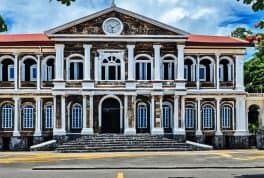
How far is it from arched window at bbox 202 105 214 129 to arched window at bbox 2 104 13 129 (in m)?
14.4

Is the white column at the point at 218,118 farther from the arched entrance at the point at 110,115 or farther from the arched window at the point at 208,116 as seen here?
the arched entrance at the point at 110,115

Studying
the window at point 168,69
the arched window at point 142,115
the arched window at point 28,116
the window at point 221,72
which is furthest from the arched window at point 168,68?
the arched window at point 28,116

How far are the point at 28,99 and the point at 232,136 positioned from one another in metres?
15.4

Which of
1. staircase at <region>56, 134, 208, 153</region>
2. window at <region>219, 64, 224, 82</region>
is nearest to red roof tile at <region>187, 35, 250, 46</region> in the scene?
window at <region>219, 64, 224, 82</region>

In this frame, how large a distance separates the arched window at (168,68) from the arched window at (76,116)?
6.58m

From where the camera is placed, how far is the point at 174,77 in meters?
41.1

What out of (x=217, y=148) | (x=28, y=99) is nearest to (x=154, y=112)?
(x=217, y=148)

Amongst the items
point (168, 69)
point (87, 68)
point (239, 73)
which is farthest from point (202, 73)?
point (87, 68)

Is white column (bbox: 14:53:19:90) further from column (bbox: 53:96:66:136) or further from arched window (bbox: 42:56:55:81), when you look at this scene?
column (bbox: 53:96:66:136)

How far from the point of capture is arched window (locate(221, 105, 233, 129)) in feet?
139

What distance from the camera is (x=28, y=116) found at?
1624 inches

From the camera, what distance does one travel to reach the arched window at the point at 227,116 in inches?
1671

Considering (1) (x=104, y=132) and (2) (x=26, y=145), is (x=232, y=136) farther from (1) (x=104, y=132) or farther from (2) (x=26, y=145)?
(2) (x=26, y=145)

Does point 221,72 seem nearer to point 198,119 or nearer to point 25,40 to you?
point 198,119
